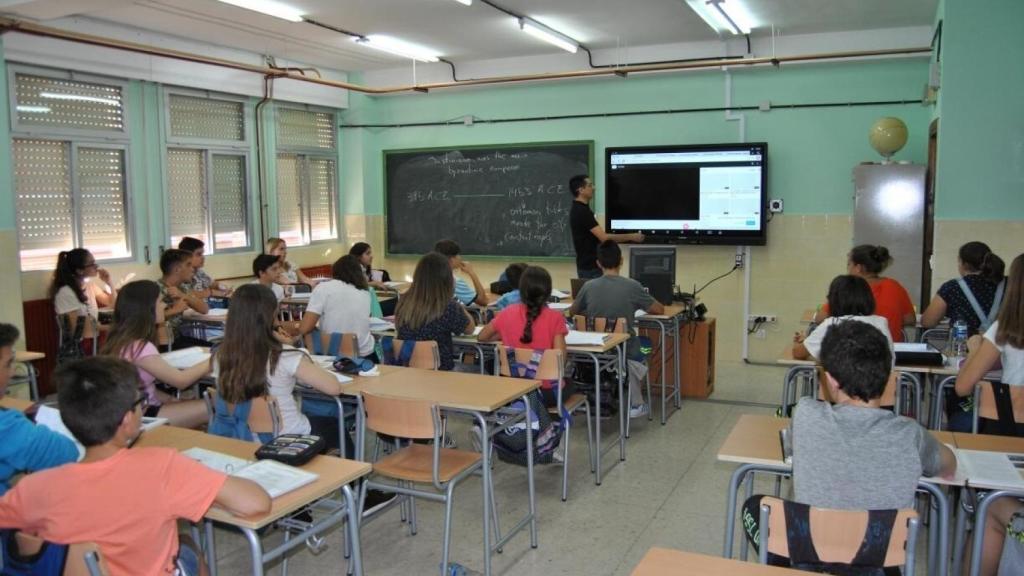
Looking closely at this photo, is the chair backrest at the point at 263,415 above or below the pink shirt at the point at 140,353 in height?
below

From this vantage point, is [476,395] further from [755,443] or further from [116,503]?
[116,503]

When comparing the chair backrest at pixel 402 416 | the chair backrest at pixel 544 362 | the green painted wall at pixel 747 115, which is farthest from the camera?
the green painted wall at pixel 747 115

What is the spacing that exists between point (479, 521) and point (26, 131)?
16.9 ft

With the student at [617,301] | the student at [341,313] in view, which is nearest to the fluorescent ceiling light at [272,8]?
the student at [341,313]

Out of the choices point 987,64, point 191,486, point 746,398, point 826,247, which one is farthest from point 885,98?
point 191,486

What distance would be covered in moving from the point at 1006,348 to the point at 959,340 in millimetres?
1222

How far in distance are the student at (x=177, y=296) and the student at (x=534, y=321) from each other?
2.71 metres

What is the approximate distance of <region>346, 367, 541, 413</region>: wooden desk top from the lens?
11.3ft

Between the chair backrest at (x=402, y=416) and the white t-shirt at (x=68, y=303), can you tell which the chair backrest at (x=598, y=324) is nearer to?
the chair backrest at (x=402, y=416)

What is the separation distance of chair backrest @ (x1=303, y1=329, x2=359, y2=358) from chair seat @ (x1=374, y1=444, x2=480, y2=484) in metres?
1.09

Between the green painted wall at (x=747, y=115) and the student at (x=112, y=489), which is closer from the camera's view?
the student at (x=112, y=489)

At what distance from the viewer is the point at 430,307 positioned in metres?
4.66

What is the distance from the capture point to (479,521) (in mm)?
4211

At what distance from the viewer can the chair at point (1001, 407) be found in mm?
3287
